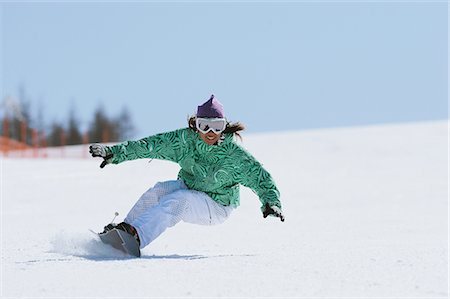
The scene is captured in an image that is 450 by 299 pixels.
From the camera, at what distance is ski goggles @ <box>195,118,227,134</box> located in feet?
15.8

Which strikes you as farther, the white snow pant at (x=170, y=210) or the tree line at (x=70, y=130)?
the tree line at (x=70, y=130)

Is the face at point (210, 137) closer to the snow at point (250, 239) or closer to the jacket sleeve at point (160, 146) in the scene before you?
the jacket sleeve at point (160, 146)

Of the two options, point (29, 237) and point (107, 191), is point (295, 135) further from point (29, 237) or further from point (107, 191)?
point (29, 237)

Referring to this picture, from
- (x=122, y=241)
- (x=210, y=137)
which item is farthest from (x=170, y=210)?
(x=210, y=137)

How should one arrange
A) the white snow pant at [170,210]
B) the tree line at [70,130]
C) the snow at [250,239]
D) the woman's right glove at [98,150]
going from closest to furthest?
the snow at [250,239]
the white snow pant at [170,210]
the woman's right glove at [98,150]
the tree line at [70,130]

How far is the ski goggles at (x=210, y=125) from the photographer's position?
4809mm

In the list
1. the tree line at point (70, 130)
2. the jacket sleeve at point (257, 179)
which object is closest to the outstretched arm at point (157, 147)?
the jacket sleeve at point (257, 179)

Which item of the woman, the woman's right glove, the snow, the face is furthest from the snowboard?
the face

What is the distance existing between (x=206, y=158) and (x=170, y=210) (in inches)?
15.5

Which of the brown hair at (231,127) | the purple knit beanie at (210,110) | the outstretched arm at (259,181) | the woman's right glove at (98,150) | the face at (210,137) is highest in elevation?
the purple knit beanie at (210,110)

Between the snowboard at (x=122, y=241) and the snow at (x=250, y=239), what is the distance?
0.05m

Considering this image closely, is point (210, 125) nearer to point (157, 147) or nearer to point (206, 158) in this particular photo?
point (206, 158)

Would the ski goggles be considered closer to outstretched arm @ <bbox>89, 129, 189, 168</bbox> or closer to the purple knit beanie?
the purple knit beanie

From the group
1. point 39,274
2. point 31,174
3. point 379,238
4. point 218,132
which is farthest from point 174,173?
point 39,274
